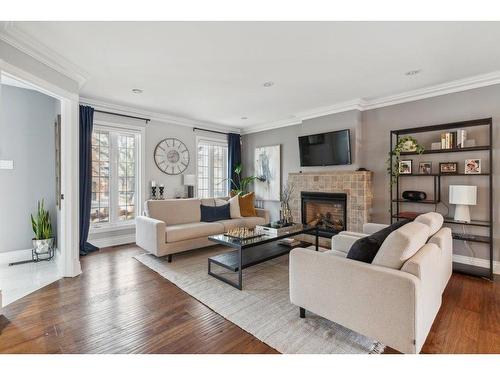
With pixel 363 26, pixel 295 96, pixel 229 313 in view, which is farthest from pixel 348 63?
pixel 229 313

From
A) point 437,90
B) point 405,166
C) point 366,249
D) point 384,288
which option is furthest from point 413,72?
point 384,288

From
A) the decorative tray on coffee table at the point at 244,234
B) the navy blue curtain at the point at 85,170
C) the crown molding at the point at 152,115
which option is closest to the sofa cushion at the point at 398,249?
the decorative tray on coffee table at the point at 244,234

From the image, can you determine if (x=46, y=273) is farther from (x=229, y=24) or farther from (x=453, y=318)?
(x=453, y=318)

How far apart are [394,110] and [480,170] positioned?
4.70 feet

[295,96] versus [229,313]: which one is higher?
[295,96]

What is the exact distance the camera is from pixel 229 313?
2.22 m

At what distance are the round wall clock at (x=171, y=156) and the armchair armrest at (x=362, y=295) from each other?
12.6ft

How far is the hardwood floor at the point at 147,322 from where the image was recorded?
69.9 inches

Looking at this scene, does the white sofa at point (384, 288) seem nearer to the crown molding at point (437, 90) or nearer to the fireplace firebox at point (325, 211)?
the fireplace firebox at point (325, 211)

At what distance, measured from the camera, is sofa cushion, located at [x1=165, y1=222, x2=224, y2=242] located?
358 centimetres

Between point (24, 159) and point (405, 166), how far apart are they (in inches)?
218

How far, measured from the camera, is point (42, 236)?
3.63 meters

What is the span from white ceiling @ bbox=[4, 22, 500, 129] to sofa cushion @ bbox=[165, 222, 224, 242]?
2.02 metres

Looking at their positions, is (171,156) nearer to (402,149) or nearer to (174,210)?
(174,210)
